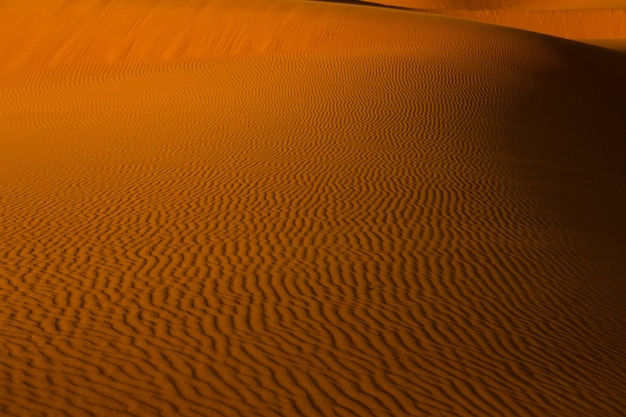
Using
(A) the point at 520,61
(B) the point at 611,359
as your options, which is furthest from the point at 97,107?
(B) the point at 611,359

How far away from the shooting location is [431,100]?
18.1 meters

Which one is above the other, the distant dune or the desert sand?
the distant dune

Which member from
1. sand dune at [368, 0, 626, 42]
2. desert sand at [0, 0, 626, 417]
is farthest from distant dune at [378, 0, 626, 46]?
desert sand at [0, 0, 626, 417]

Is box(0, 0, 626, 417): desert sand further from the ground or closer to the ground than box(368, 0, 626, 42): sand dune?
closer to the ground

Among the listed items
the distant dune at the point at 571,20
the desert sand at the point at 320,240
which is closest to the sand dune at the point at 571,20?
the distant dune at the point at 571,20

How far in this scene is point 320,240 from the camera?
30.4ft

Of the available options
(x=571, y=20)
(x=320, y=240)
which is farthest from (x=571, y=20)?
(x=320, y=240)

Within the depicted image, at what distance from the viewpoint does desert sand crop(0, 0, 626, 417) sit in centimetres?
575

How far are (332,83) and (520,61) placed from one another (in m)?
6.38

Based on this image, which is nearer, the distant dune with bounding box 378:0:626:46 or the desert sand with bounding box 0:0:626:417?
the desert sand with bounding box 0:0:626:417

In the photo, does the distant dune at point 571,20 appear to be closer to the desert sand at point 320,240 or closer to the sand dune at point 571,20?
the sand dune at point 571,20

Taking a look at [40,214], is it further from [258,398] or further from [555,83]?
[555,83]

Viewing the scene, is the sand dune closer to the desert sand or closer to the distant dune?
the distant dune

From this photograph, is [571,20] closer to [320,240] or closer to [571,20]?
[571,20]
